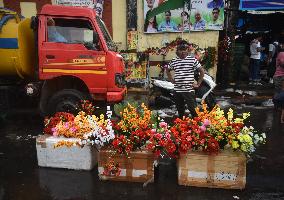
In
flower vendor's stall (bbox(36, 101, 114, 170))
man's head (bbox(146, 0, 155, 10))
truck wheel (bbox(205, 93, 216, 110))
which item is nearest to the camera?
flower vendor's stall (bbox(36, 101, 114, 170))

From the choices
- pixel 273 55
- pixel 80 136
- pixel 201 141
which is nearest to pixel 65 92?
pixel 80 136

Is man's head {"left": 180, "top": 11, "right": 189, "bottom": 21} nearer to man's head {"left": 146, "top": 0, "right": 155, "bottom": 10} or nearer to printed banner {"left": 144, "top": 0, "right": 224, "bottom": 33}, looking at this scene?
printed banner {"left": 144, "top": 0, "right": 224, "bottom": 33}

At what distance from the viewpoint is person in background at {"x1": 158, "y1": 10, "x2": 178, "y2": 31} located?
13.5 meters

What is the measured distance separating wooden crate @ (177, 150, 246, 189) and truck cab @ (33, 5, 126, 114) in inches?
134

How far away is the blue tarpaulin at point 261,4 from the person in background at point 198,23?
2006mm

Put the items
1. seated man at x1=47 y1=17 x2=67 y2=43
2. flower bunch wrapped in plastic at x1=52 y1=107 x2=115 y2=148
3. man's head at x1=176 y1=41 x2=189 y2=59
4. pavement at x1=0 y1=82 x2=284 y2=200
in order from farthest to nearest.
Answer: seated man at x1=47 y1=17 x2=67 y2=43
man's head at x1=176 y1=41 x2=189 y2=59
flower bunch wrapped in plastic at x1=52 y1=107 x2=115 y2=148
pavement at x1=0 y1=82 x2=284 y2=200

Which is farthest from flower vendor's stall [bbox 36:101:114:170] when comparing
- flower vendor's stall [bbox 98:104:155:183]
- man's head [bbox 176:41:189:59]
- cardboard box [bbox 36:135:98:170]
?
man's head [bbox 176:41:189:59]

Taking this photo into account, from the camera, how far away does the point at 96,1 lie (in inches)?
523

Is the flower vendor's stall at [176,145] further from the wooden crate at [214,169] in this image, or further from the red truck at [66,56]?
the red truck at [66,56]

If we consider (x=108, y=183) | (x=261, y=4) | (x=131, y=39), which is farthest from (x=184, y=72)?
(x=261, y=4)

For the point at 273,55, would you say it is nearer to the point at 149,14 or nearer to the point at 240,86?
the point at 240,86

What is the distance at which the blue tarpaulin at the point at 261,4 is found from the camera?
14375 mm

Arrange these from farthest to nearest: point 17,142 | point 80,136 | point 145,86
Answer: point 145,86
point 17,142
point 80,136

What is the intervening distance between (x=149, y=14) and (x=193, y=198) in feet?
31.2
